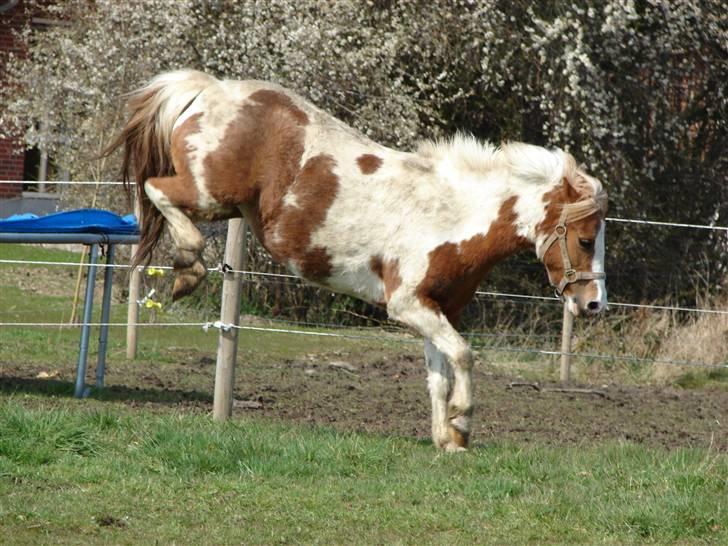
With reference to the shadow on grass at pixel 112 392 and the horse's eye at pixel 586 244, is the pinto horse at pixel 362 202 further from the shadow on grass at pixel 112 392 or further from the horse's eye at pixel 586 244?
the shadow on grass at pixel 112 392

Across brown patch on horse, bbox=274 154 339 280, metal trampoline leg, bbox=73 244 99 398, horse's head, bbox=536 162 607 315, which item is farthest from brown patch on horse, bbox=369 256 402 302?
metal trampoline leg, bbox=73 244 99 398

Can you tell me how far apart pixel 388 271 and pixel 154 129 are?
1.69m

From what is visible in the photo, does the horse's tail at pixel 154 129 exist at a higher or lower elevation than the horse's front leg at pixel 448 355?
higher

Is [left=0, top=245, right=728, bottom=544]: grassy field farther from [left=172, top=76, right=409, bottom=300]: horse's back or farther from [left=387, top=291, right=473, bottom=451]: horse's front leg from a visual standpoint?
[left=172, top=76, right=409, bottom=300]: horse's back

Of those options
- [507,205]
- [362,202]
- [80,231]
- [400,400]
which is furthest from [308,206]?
[400,400]

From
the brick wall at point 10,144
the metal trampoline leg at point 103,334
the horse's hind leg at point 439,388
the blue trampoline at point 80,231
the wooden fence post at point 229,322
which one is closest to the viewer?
the horse's hind leg at point 439,388

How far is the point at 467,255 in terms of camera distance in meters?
7.73

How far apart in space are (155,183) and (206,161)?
40cm

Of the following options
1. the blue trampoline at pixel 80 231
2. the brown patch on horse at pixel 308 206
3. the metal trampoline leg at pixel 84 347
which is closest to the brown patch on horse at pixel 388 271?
the brown patch on horse at pixel 308 206

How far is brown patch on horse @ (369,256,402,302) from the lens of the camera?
25.4 feet

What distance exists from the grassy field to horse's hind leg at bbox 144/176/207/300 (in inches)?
35.6

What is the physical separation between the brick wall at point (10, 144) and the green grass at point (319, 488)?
16.2 metres

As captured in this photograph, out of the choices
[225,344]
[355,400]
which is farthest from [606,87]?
[225,344]

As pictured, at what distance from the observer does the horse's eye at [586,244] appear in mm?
7633
